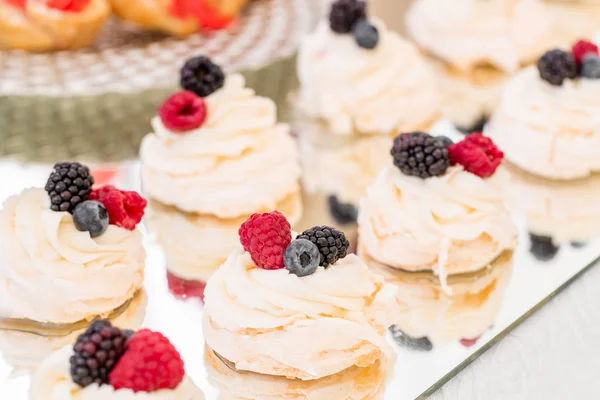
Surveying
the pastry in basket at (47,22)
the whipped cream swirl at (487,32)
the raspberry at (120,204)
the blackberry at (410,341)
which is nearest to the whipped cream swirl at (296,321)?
the blackberry at (410,341)

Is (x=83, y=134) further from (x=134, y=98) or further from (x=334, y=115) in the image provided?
(x=334, y=115)

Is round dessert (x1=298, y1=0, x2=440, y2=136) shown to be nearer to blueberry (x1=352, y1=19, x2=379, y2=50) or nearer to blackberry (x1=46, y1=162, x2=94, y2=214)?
blueberry (x1=352, y1=19, x2=379, y2=50)

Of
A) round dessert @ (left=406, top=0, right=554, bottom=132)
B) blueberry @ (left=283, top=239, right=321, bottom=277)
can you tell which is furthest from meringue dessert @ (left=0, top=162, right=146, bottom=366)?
round dessert @ (left=406, top=0, right=554, bottom=132)

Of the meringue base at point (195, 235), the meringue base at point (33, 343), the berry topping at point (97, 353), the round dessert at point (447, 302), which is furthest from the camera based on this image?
the meringue base at point (195, 235)

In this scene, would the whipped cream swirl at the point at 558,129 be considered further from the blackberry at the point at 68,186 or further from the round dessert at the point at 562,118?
the blackberry at the point at 68,186

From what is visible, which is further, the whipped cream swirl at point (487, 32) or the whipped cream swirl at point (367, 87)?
the whipped cream swirl at point (487, 32)

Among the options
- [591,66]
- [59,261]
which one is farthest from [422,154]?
[59,261]
